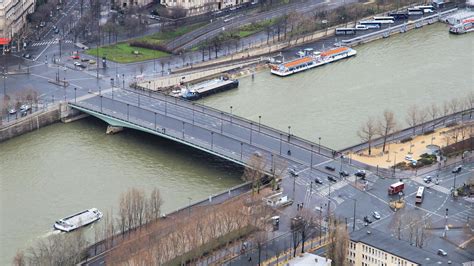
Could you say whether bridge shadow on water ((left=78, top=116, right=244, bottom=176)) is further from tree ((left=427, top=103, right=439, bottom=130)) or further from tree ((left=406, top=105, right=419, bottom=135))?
tree ((left=427, top=103, right=439, bottom=130))

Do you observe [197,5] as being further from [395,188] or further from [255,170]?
[395,188]

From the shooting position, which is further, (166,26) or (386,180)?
(166,26)

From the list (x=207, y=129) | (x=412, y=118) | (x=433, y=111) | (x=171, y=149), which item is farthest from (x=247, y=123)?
(x=433, y=111)

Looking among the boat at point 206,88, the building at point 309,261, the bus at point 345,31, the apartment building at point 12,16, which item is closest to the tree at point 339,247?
the building at point 309,261

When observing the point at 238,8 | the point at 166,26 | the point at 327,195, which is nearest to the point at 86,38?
the point at 166,26

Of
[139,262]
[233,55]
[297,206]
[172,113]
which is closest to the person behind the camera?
[139,262]

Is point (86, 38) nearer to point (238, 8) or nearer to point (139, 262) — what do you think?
point (238, 8)

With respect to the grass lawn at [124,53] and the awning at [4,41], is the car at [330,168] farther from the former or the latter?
the awning at [4,41]
